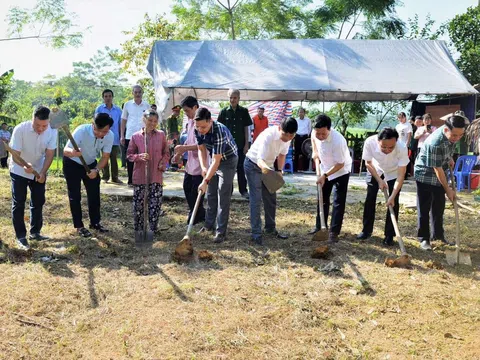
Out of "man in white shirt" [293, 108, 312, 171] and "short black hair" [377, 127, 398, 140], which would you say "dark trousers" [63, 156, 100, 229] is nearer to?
"short black hair" [377, 127, 398, 140]

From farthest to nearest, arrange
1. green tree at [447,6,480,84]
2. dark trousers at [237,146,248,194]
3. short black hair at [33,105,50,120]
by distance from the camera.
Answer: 1. green tree at [447,6,480,84]
2. dark trousers at [237,146,248,194]
3. short black hair at [33,105,50,120]

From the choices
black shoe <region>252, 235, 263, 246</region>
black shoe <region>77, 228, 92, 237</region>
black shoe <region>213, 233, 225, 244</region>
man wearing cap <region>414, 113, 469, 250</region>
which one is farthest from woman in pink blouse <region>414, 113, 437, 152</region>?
black shoe <region>77, 228, 92, 237</region>

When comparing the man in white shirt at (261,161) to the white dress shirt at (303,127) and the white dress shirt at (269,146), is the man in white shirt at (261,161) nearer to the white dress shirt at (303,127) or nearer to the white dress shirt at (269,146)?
the white dress shirt at (269,146)

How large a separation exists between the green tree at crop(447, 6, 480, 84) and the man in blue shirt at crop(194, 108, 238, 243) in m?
12.5

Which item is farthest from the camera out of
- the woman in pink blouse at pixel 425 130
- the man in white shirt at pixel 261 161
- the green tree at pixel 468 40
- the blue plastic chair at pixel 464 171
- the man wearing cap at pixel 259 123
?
the green tree at pixel 468 40

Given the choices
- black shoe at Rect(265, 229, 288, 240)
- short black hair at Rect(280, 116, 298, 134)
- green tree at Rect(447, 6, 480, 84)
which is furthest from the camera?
green tree at Rect(447, 6, 480, 84)

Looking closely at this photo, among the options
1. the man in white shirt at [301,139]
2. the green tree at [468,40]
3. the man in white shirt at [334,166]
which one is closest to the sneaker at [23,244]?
the man in white shirt at [334,166]

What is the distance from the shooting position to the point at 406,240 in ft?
19.5

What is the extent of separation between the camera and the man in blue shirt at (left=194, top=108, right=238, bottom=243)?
5.19 meters

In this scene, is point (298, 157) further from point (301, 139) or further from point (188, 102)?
point (188, 102)

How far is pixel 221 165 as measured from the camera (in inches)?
216

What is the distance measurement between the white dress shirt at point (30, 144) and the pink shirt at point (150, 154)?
2.90ft

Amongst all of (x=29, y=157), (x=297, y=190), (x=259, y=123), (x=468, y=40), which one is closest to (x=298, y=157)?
(x=259, y=123)

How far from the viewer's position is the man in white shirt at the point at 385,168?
17.1 feet
